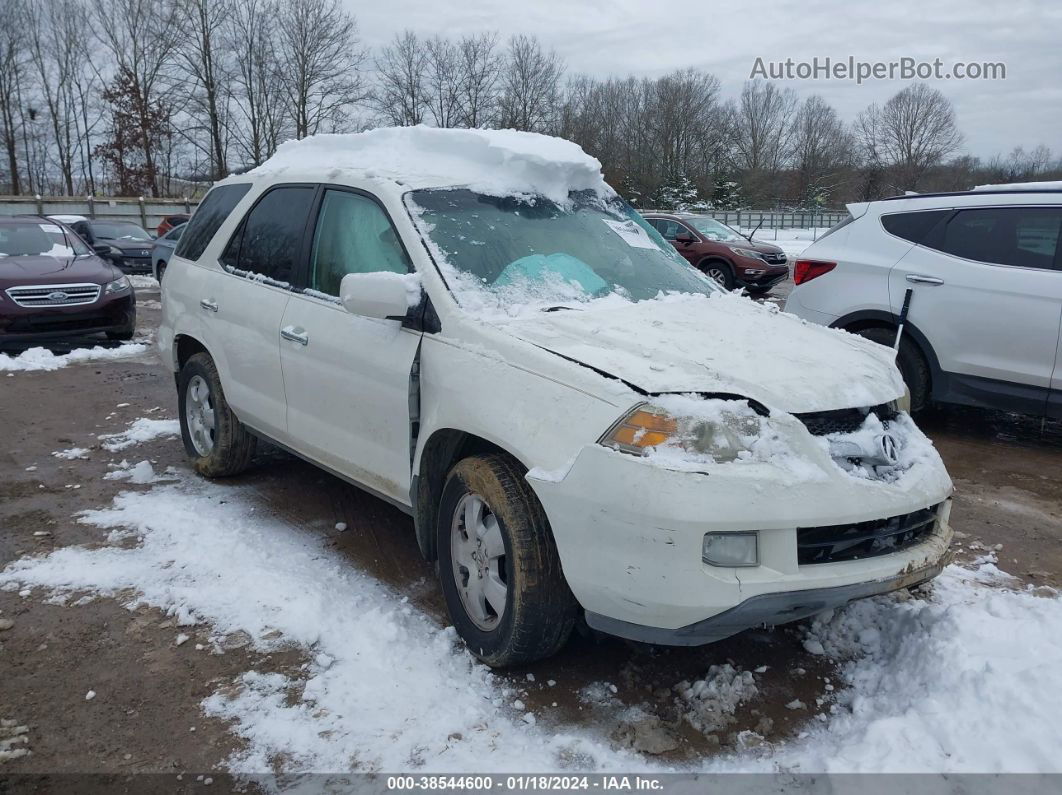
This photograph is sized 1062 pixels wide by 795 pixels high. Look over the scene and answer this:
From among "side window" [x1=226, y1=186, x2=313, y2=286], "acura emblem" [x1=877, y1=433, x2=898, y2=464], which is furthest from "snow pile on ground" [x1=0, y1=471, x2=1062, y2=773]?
"side window" [x1=226, y1=186, x2=313, y2=286]

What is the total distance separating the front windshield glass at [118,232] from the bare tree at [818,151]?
48.7m

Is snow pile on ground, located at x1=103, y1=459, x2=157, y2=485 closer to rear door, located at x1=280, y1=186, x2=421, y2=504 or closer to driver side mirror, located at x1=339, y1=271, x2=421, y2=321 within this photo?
rear door, located at x1=280, y1=186, x2=421, y2=504

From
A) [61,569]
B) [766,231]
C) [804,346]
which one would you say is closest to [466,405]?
[804,346]

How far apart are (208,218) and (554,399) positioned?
11.3ft

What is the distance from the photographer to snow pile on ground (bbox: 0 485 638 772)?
2.62 meters

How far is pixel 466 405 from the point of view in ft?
→ 9.87

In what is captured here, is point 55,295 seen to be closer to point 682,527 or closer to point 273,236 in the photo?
point 273,236

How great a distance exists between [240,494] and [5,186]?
54339mm

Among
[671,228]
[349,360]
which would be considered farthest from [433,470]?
[671,228]

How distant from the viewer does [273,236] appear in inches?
175

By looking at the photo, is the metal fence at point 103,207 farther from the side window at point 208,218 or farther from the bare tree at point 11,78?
the side window at point 208,218

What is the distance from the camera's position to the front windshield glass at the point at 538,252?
3.39 m

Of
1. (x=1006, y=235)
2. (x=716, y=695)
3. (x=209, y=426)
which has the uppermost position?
(x=1006, y=235)

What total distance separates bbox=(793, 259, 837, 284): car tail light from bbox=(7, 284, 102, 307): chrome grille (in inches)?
308
